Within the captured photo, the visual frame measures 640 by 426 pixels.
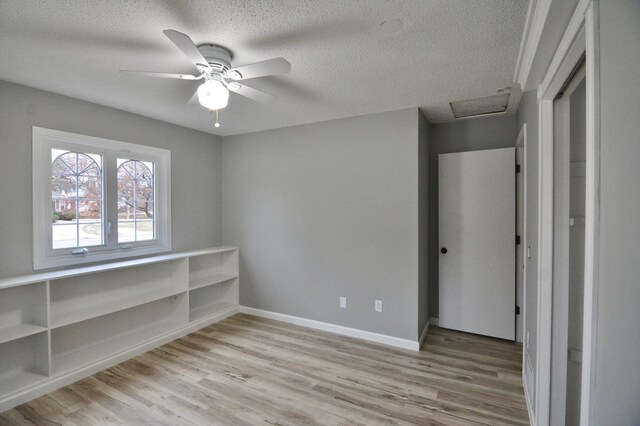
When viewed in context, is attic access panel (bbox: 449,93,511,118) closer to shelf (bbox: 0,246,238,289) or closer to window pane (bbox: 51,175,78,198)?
shelf (bbox: 0,246,238,289)

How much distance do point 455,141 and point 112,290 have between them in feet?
13.6

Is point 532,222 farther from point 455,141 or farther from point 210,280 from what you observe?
point 210,280

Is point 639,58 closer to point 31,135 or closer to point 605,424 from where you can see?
point 605,424

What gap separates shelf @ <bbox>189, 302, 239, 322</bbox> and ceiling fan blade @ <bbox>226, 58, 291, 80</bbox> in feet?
9.81

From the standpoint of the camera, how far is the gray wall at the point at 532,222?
2.04 m

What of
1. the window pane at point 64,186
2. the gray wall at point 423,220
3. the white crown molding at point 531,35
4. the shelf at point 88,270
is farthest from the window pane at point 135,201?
the white crown molding at point 531,35

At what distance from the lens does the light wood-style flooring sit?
2.16 metres

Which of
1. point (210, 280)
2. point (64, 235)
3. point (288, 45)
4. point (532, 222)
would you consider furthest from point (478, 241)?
point (64, 235)

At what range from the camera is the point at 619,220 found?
2.86 ft

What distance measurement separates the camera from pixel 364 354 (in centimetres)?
309

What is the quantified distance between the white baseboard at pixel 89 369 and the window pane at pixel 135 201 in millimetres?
1121

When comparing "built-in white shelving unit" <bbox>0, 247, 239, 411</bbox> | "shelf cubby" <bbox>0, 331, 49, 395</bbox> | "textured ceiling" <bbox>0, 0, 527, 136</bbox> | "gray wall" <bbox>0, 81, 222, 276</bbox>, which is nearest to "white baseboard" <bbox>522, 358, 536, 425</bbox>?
"textured ceiling" <bbox>0, 0, 527, 136</bbox>

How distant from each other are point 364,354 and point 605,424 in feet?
7.77

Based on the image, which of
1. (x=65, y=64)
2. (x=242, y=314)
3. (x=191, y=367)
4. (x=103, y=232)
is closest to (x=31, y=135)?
(x=65, y=64)
